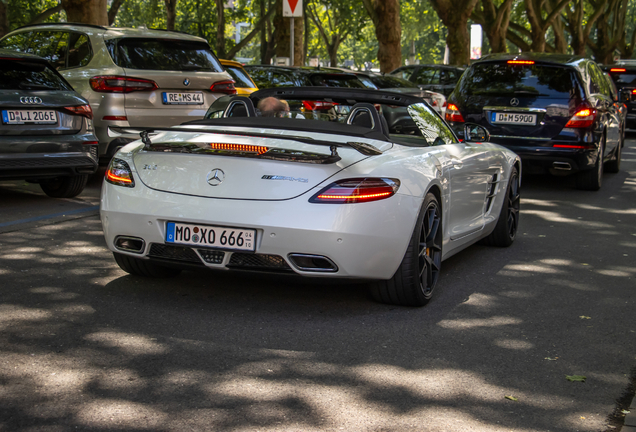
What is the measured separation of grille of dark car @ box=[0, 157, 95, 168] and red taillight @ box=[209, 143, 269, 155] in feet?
12.3

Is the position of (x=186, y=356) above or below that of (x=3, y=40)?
below

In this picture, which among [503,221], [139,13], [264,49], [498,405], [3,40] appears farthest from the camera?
[139,13]

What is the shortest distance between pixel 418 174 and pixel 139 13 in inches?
1991

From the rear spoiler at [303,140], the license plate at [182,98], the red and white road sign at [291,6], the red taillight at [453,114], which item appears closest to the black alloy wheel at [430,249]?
the rear spoiler at [303,140]

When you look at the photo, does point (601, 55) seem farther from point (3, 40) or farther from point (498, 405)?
point (498, 405)

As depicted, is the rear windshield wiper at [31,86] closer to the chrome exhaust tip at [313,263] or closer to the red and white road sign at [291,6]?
the chrome exhaust tip at [313,263]

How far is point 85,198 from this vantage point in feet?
29.9

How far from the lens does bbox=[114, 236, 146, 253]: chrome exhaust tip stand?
4744 millimetres

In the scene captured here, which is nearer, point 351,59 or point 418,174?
point 418,174

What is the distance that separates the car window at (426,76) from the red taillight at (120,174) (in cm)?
1904

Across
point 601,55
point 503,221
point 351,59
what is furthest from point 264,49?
point 351,59

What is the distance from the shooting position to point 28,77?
26.9ft

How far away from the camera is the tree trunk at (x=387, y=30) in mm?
26484

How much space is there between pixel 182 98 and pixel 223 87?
69cm
